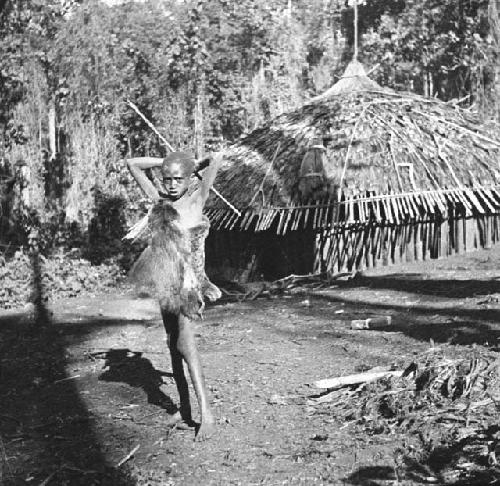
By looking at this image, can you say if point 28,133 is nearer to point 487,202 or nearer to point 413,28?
point 487,202

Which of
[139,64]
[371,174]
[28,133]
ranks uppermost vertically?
[139,64]

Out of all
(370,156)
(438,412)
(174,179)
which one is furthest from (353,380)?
(370,156)

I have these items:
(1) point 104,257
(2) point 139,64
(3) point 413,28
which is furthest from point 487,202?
(3) point 413,28

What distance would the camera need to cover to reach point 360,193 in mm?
13477

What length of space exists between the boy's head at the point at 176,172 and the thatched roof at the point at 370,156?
28.1 ft

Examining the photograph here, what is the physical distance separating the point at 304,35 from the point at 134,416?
2908 centimetres

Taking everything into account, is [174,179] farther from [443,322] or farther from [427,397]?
[443,322]

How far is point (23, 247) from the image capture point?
17234 mm

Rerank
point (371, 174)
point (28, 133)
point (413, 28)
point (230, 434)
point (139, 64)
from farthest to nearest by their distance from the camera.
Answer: point (413, 28) → point (139, 64) → point (28, 133) → point (371, 174) → point (230, 434)

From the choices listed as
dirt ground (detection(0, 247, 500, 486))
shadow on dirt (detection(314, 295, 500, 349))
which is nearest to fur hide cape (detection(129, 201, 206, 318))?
dirt ground (detection(0, 247, 500, 486))

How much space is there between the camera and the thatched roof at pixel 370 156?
44.8ft

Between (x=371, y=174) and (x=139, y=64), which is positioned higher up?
(x=139, y=64)

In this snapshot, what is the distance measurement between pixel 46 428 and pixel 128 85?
62.0 ft

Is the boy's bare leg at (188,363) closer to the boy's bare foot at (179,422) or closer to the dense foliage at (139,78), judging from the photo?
the boy's bare foot at (179,422)
